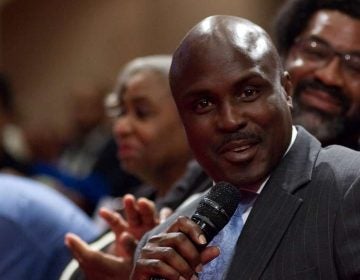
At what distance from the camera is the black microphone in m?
1.78

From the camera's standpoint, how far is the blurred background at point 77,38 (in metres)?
6.52

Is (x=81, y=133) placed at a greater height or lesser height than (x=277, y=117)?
lesser

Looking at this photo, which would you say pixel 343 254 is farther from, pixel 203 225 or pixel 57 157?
pixel 57 157

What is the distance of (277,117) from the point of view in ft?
6.55

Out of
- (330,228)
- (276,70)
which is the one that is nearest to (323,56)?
(276,70)

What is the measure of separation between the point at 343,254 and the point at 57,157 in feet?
16.6

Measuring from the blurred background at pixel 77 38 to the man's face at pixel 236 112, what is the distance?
12.8 feet

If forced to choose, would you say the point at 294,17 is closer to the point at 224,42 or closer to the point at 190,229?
the point at 224,42

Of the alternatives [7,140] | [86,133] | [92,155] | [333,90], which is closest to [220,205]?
[333,90]

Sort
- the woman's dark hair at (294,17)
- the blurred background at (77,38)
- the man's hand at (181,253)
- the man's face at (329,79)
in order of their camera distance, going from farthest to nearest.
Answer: the blurred background at (77,38) → the woman's dark hair at (294,17) → the man's face at (329,79) → the man's hand at (181,253)

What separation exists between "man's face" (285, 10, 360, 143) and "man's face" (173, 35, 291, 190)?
2.42ft

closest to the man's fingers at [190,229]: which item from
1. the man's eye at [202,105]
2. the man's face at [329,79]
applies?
the man's eye at [202,105]

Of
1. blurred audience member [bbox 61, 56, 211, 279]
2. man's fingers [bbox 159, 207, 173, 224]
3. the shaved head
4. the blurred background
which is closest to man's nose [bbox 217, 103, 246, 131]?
the shaved head

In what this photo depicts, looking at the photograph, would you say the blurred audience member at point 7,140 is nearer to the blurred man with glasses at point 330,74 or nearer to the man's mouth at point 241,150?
the blurred man with glasses at point 330,74
